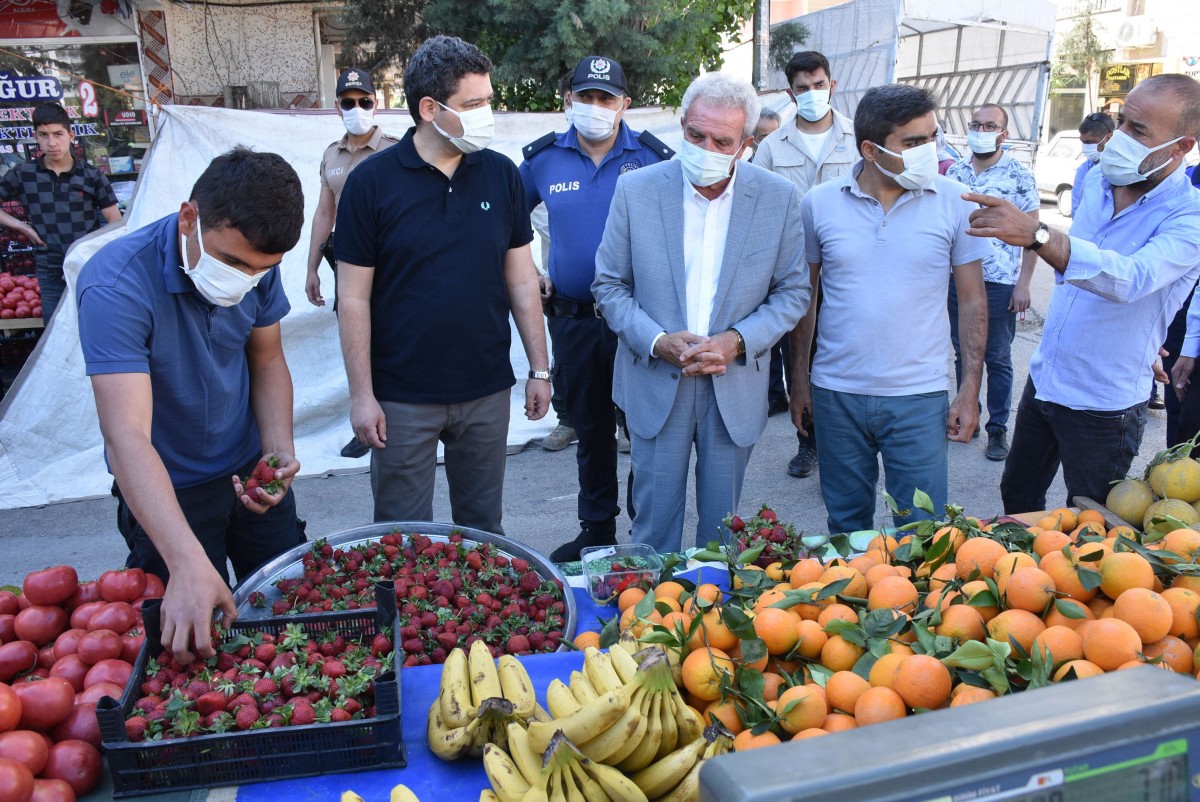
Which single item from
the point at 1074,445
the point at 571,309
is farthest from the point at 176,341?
the point at 1074,445

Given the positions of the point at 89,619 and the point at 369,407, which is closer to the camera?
the point at 89,619

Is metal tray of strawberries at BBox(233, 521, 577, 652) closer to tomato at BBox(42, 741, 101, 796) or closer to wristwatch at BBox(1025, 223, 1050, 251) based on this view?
tomato at BBox(42, 741, 101, 796)

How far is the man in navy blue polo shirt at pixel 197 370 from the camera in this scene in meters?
2.11

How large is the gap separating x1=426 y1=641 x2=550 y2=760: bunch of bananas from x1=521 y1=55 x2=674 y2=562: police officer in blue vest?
2.25 m

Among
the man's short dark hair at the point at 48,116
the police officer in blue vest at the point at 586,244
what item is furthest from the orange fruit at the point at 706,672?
the man's short dark hair at the point at 48,116

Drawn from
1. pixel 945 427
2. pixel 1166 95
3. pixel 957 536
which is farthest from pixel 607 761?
pixel 1166 95

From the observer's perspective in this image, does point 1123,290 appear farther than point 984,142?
No

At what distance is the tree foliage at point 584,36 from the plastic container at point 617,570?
654 centimetres

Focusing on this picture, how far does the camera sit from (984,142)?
606 cm

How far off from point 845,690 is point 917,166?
2.05 meters

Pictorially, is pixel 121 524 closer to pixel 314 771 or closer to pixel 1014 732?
pixel 314 771

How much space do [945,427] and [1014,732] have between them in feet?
8.90

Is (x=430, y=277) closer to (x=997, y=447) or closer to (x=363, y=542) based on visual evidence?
(x=363, y=542)

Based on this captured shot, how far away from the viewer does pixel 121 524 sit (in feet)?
9.00
